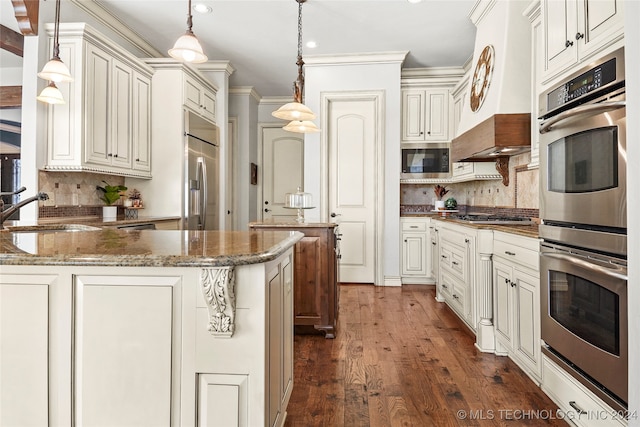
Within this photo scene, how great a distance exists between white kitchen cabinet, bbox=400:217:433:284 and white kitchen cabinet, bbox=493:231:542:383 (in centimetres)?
220

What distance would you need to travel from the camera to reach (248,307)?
44.9 inches

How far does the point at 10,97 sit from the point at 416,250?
177 inches

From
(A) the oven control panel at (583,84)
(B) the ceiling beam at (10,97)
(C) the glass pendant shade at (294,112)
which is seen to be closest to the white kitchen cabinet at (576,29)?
(A) the oven control panel at (583,84)

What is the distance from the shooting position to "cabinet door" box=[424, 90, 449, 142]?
4.96m

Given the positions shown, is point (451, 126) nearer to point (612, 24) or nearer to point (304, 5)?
point (304, 5)

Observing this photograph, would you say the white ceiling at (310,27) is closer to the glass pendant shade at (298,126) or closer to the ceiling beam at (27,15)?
the glass pendant shade at (298,126)

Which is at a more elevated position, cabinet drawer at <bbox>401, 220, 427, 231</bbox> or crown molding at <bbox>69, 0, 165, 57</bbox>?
crown molding at <bbox>69, 0, 165, 57</bbox>

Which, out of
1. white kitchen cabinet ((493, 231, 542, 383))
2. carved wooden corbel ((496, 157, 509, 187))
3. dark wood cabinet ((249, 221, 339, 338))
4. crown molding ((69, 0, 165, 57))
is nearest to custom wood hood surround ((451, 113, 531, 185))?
carved wooden corbel ((496, 157, 509, 187))

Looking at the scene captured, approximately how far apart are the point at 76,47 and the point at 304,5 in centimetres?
209

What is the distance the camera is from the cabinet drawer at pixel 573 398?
A: 4.70 feet

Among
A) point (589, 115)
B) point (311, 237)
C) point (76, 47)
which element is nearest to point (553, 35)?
point (589, 115)

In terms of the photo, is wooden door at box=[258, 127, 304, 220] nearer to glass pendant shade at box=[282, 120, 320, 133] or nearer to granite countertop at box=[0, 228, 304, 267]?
glass pendant shade at box=[282, 120, 320, 133]

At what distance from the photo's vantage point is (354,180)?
191 inches

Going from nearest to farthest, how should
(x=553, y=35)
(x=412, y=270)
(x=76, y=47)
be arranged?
(x=553, y=35), (x=76, y=47), (x=412, y=270)
